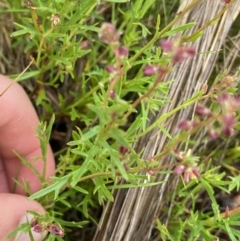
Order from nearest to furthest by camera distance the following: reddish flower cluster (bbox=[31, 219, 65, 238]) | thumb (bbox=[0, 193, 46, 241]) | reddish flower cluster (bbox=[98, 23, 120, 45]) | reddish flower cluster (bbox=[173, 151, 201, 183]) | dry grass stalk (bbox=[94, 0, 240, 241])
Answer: reddish flower cluster (bbox=[98, 23, 120, 45]), reddish flower cluster (bbox=[173, 151, 201, 183]), reddish flower cluster (bbox=[31, 219, 65, 238]), thumb (bbox=[0, 193, 46, 241]), dry grass stalk (bbox=[94, 0, 240, 241])

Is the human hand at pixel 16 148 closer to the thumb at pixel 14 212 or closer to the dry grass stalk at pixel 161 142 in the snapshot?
the thumb at pixel 14 212

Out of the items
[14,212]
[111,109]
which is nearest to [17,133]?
[14,212]

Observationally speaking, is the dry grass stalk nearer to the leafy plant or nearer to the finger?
the leafy plant

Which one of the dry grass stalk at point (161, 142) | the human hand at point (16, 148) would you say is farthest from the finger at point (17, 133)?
the dry grass stalk at point (161, 142)

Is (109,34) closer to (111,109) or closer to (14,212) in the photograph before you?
(111,109)

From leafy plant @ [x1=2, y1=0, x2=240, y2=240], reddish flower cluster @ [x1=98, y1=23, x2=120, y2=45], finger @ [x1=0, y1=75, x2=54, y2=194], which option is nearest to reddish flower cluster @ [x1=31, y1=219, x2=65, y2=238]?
leafy plant @ [x1=2, y1=0, x2=240, y2=240]

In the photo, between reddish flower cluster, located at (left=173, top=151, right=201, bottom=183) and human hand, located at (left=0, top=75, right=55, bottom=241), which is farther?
human hand, located at (left=0, top=75, right=55, bottom=241)

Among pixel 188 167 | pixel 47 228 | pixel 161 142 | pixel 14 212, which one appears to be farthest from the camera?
pixel 161 142

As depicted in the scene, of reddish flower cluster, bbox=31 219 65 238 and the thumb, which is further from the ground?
reddish flower cluster, bbox=31 219 65 238
